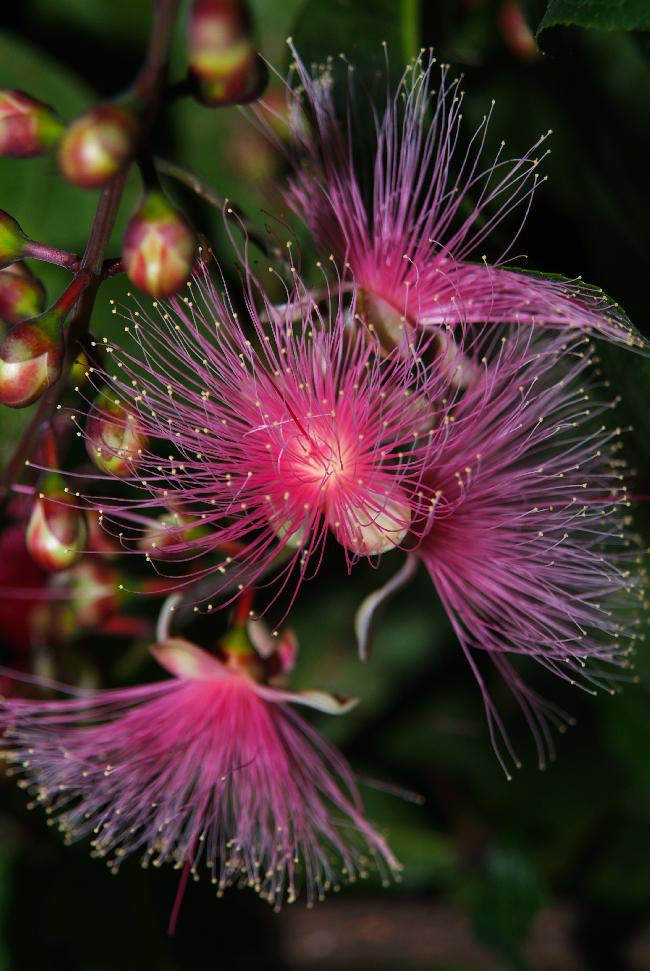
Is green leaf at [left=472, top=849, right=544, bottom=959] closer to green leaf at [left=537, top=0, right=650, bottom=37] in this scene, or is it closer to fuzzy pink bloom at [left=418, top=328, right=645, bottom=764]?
fuzzy pink bloom at [left=418, top=328, right=645, bottom=764]

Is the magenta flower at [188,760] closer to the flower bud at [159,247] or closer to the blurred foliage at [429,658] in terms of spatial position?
the blurred foliage at [429,658]

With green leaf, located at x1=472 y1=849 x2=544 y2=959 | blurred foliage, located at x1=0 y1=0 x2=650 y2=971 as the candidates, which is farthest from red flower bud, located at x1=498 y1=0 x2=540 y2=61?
Result: green leaf, located at x1=472 y1=849 x2=544 y2=959

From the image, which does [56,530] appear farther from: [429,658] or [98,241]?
[429,658]

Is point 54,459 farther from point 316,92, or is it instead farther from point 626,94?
point 626,94

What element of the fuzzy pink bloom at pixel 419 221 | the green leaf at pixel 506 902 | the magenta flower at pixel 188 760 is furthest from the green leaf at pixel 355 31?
the green leaf at pixel 506 902

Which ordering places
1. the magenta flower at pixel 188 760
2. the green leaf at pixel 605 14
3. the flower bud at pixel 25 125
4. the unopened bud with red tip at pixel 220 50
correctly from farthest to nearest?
the magenta flower at pixel 188 760 → the green leaf at pixel 605 14 → the flower bud at pixel 25 125 → the unopened bud with red tip at pixel 220 50

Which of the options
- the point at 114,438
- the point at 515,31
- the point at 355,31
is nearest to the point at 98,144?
the point at 114,438

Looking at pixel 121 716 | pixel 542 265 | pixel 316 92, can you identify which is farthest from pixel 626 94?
pixel 121 716
